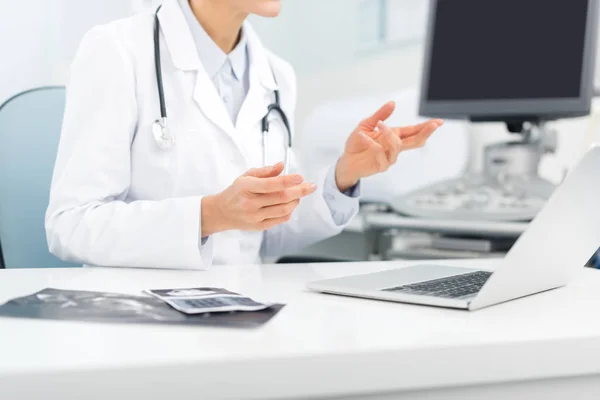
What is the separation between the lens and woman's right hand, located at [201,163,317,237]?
0.88m

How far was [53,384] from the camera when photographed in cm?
48

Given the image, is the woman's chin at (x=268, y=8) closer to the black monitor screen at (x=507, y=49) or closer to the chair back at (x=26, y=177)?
the chair back at (x=26, y=177)

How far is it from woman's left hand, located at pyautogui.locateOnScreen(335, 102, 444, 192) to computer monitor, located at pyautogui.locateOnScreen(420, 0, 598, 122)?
0.71 metres

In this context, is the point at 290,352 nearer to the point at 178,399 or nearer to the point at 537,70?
the point at 178,399

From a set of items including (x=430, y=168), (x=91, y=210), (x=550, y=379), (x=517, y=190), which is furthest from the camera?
(x=430, y=168)

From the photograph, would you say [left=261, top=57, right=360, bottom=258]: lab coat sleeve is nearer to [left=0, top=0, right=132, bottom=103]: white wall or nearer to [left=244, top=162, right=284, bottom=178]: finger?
[left=244, top=162, right=284, bottom=178]: finger

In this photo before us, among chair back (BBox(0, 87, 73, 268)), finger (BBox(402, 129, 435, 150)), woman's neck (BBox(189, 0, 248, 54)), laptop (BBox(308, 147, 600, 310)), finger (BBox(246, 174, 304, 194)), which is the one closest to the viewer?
laptop (BBox(308, 147, 600, 310))

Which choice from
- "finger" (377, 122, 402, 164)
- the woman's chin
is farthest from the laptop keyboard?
the woman's chin

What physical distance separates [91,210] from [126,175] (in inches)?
4.6

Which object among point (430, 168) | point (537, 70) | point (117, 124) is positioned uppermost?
point (537, 70)

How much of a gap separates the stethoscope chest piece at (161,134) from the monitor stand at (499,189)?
76cm

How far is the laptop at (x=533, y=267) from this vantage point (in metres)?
0.68

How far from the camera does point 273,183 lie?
88 centimetres

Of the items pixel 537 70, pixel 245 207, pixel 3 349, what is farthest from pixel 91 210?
pixel 537 70
